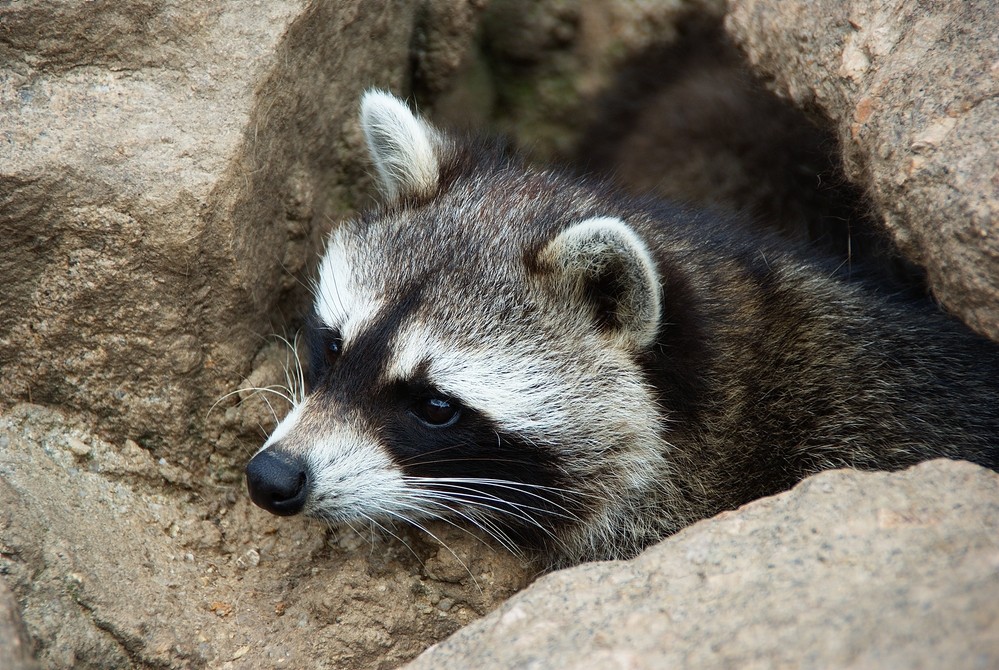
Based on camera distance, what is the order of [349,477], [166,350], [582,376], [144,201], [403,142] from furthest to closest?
[403,142], [166,350], [144,201], [582,376], [349,477]

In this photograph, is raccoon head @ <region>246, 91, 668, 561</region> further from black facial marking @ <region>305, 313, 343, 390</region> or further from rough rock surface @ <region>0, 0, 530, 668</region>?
rough rock surface @ <region>0, 0, 530, 668</region>

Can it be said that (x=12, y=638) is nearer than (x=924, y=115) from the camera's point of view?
Yes

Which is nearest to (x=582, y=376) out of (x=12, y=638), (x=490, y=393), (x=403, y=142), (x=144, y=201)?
(x=490, y=393)

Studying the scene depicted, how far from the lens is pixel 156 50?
13.4ft

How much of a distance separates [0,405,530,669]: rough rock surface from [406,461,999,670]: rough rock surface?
1064 millimetres

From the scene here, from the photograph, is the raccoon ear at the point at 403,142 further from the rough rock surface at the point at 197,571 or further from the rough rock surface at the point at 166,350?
the rough rock surface at the point at 197,571

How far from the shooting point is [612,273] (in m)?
3.62

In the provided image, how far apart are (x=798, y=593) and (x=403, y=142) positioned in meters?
2.64

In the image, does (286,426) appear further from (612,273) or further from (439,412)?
(612,273)

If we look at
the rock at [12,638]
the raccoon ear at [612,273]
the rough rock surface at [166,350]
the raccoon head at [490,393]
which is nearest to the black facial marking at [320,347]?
the raccoon head at [490,393]

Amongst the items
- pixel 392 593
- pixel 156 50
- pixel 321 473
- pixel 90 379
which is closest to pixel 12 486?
pixel 90 379

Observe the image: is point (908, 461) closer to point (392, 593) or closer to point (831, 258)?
point (831, 258)

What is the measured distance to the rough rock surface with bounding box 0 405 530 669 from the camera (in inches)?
137

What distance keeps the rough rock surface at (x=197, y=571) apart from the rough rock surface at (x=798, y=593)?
1064mm
